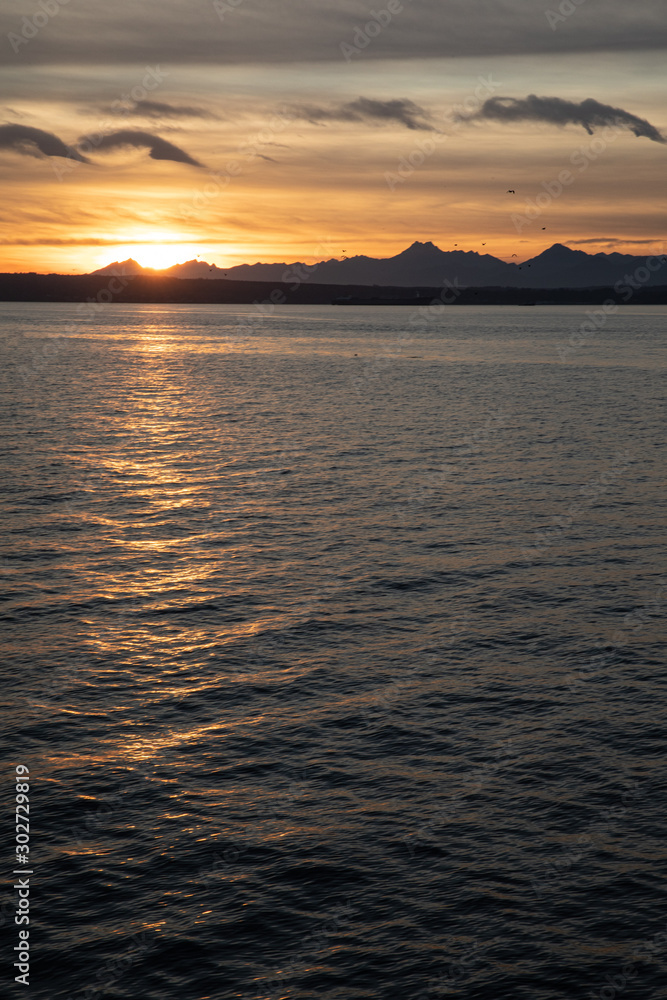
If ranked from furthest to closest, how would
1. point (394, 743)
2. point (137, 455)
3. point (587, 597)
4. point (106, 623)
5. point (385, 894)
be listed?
point (137, 455)
point (587, 597)
point (106, 623)
point (394, 743)
point (385, 894)

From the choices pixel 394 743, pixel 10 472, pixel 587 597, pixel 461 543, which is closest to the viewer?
pixel 394 743

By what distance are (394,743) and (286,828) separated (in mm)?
4835

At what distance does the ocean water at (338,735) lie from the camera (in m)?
16.4

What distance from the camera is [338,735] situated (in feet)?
78.8

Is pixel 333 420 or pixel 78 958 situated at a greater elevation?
pixel 333 420

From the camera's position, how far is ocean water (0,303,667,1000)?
1638 cm

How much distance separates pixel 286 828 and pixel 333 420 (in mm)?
72789

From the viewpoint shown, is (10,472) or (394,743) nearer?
(394,743)

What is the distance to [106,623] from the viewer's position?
31.9 m

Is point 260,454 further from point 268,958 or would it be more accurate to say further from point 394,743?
point 268,958

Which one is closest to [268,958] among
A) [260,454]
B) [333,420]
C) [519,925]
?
[519,925]

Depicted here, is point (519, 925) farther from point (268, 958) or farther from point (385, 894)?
point (268, 958)

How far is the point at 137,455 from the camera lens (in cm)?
6919

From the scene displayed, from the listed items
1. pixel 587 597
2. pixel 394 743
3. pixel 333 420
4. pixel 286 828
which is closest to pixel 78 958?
pixel 286 828
